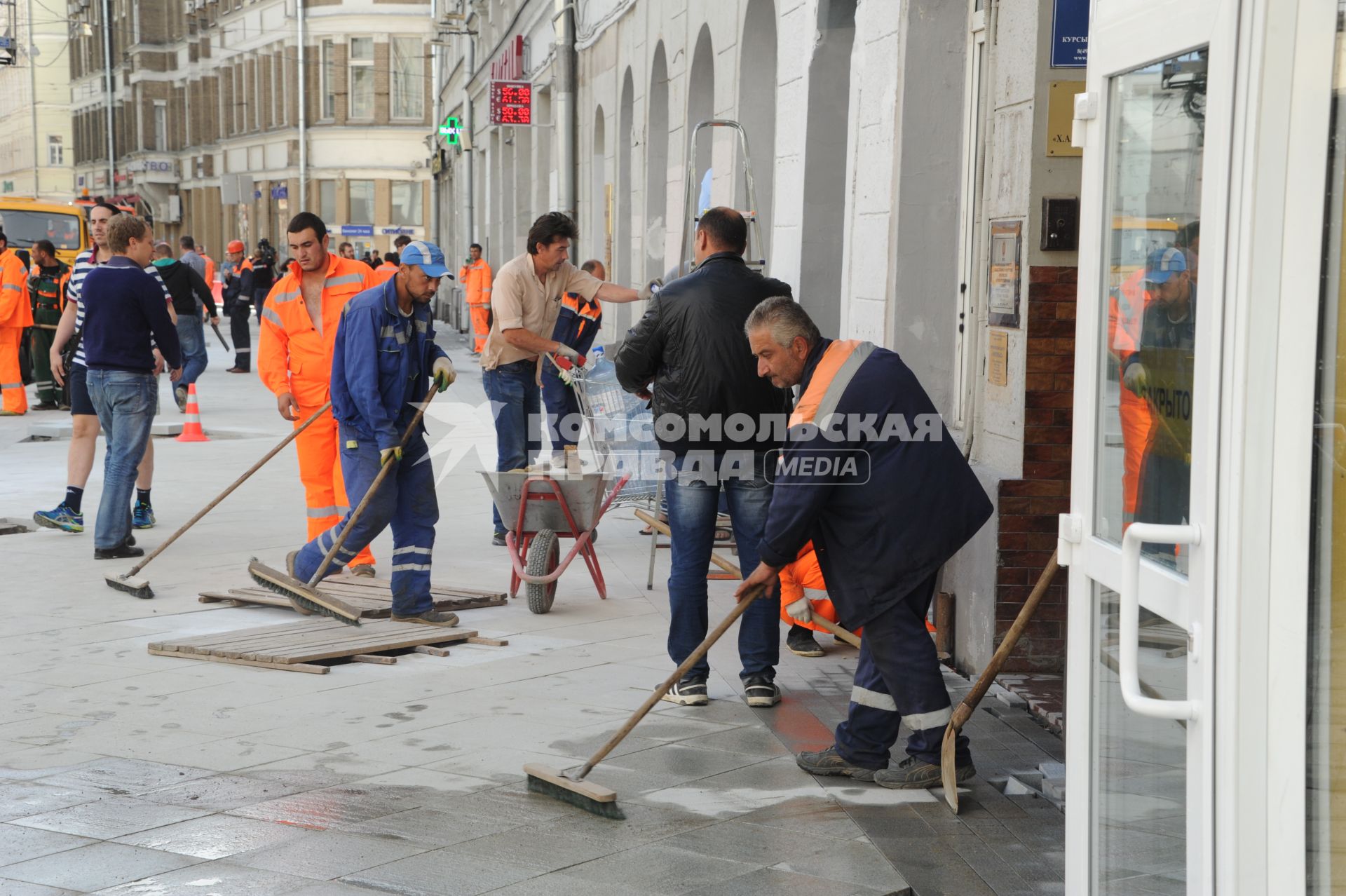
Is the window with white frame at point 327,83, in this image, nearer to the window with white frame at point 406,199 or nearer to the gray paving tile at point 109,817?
the window with white frame at point 406,199

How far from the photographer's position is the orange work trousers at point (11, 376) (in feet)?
53.9

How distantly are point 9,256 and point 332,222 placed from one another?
34266 millimetres

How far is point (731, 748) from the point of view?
5496 mm

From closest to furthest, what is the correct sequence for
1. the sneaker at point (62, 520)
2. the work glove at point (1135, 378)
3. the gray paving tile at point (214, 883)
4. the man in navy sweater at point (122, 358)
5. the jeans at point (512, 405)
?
the work glove at point (1135, 378) < the gray paving tile at point (214, 883) < the man in navy sweater at point (122, 358) < the jeans at point (512, 405) < the sneaker at point (62, 520)

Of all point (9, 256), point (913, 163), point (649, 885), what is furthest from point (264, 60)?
point (649, 885)

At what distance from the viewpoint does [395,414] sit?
7254mm

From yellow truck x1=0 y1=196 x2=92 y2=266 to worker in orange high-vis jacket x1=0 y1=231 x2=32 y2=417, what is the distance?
939cm

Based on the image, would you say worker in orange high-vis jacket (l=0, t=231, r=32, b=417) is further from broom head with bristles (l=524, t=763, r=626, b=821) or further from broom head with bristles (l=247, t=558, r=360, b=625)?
broom head with bristles (l=524, t=763, r=626, b=821)

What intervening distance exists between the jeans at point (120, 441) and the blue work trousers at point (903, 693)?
17.5 ft

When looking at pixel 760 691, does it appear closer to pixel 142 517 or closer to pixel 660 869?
pixel 660 869

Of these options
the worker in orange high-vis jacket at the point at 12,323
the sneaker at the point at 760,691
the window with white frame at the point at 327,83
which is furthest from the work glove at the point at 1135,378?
the window with white frame at the point at 327,83

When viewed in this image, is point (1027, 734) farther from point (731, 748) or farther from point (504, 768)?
point (504, 768)

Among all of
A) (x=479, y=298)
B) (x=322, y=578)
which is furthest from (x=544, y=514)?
(x=479, y=298)

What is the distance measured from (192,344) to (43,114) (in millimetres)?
62336
